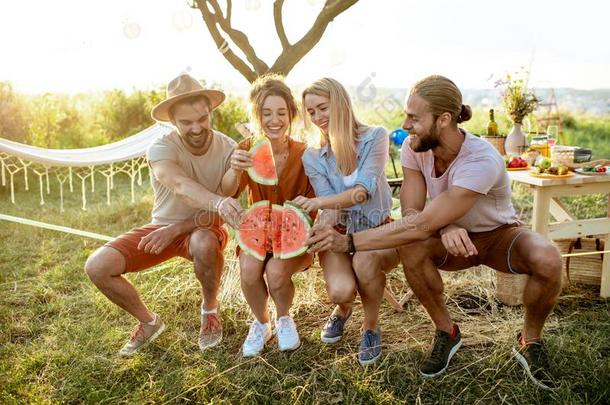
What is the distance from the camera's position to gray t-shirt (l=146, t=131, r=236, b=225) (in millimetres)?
3305

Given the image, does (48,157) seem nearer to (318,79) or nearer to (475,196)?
(318,79)

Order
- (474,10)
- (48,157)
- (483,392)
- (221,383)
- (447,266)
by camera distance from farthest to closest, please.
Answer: (474,10) < (48,157) < (447,266) < (221,383) < (483,392)

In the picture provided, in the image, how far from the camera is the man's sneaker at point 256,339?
9.99 ft

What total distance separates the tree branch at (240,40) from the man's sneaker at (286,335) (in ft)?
8.38

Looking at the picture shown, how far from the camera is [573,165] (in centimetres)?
377

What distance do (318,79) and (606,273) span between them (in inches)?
94.8

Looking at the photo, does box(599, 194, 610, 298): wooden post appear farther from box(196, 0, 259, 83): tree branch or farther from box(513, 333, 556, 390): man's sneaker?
box(196, 0, 259, 83): tree branch

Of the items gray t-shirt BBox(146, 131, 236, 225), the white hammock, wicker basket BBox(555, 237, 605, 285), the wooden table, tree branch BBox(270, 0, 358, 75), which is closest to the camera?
gray t-shirt BBox(146, 131, 236, 225)

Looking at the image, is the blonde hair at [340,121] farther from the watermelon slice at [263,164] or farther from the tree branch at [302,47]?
the tree branch at [302,47]

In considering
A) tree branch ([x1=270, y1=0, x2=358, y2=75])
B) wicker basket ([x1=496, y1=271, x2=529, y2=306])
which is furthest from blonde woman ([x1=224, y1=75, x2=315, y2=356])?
tree branch ([x1=270, y1=0, x2=358, y2=75])

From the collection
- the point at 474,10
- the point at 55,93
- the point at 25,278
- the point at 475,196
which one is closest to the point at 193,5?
the point at 25,278

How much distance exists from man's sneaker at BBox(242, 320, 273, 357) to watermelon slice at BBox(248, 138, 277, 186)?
81 centimetres

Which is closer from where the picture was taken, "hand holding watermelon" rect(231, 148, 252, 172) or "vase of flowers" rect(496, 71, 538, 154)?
"hand holding watermelon" rect(231, 148, 252, 172)

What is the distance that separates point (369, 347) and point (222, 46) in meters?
3.05
